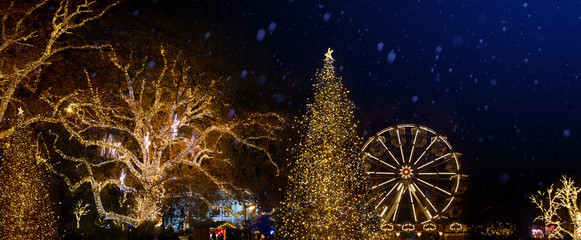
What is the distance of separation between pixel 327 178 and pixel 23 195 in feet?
40.5

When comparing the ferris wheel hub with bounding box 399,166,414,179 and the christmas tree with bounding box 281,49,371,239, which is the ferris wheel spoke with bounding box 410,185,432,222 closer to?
the ferris wheel hub with bounding box 399,166,414,179

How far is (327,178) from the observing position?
851 inches

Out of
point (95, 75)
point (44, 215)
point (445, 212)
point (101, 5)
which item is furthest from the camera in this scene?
point (445, 212)

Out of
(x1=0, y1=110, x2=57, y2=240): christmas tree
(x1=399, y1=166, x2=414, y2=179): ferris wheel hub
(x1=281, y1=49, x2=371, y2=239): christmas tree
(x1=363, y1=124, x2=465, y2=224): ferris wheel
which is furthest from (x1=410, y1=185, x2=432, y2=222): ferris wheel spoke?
(x1=0, y1=110, x2=57, y2=240): christmas tree

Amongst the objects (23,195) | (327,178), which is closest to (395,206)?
(327,178)

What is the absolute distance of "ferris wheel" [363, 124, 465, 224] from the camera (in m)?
34.1

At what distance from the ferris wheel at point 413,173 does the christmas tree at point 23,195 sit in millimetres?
24051

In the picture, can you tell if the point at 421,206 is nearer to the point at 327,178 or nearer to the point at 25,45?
the point at 327,178

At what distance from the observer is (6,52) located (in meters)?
14.2

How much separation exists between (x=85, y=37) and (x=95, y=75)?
6.34 feet

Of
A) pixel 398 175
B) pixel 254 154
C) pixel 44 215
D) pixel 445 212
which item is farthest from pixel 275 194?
pixel 44 215

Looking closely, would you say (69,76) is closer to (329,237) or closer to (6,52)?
(6,52)

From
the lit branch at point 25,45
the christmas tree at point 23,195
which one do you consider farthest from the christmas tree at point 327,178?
the christmas tree at point 23,195

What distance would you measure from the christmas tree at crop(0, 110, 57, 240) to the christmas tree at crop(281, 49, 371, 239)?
11.2 metres
